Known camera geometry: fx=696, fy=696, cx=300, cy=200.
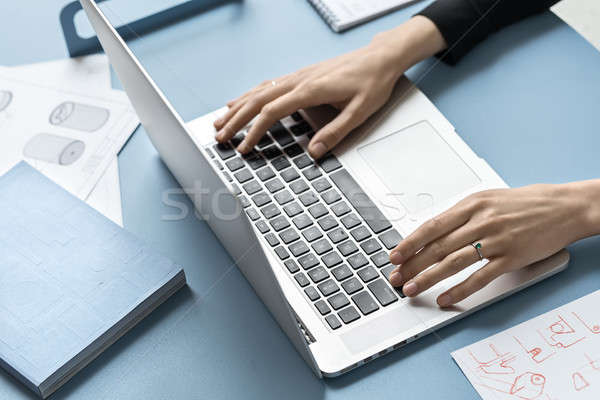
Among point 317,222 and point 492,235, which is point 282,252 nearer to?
point 317,222

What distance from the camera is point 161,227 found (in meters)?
0.98

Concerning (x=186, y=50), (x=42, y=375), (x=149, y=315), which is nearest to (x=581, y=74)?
(x=186, y=50)

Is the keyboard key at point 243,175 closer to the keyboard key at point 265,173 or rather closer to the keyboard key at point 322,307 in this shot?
the keyboard key at point 265,173

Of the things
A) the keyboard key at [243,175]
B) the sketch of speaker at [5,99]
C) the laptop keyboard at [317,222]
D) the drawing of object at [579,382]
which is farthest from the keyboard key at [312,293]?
the sketch of speaker at [5,99]

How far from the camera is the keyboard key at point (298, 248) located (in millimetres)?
903

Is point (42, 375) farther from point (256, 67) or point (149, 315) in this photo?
point (256, 67)

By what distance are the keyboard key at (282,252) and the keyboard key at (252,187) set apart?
107mm

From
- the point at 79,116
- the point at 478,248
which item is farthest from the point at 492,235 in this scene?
the point at 79,116

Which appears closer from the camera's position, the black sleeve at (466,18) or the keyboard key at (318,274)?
Result: the keyboard key at (318,274)

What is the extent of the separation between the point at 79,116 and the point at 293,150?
37 centimetres

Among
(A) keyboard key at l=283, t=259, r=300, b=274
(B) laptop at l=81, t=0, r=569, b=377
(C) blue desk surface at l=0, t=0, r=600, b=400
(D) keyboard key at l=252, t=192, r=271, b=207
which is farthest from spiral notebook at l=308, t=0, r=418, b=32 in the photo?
(A) keyboard key at l=283, t=259, r=300, b=274

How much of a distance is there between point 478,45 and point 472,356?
1.85 feet

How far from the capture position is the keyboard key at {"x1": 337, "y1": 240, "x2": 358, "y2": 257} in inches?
35.3

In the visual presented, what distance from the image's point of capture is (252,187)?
3.22 ft
